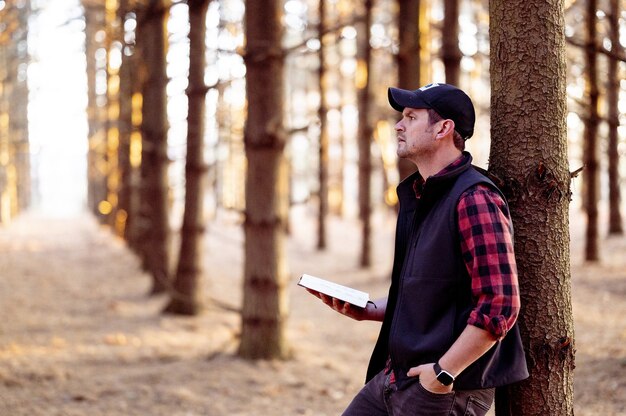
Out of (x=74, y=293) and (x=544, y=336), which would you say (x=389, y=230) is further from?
(x=544, y=336)

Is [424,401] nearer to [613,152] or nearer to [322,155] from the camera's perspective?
[613,152]

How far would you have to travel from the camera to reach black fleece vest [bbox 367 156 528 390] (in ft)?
9.14

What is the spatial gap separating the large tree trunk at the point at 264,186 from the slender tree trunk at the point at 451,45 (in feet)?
16.0

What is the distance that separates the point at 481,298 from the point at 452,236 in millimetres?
268

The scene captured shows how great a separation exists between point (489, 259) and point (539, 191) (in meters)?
0.68

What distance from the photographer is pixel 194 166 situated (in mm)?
11312

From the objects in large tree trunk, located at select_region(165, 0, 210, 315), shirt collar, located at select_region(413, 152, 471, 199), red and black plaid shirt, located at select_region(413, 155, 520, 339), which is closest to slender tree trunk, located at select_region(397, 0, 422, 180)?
large tree trunk, located at select_region(165, 0, 210, 315)

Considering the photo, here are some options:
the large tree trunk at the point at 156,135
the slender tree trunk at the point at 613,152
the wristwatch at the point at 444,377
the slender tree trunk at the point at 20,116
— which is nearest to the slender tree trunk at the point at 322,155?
the large tree trunk at the point at 156,135

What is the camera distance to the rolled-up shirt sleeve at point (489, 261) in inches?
103

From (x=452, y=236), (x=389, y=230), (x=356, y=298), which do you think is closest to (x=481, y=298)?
(x=452, y=236)

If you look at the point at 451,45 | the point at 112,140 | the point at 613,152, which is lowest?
the point at 613,152

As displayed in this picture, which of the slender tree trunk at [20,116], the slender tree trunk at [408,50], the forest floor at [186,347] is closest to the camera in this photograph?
the forest floor at [186,347]

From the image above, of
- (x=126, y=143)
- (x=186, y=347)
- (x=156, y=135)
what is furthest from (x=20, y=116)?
(x=186, y=347)

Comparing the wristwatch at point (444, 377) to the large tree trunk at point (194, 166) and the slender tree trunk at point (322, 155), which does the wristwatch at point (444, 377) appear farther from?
the slender tree trunk at point (322, 155)
